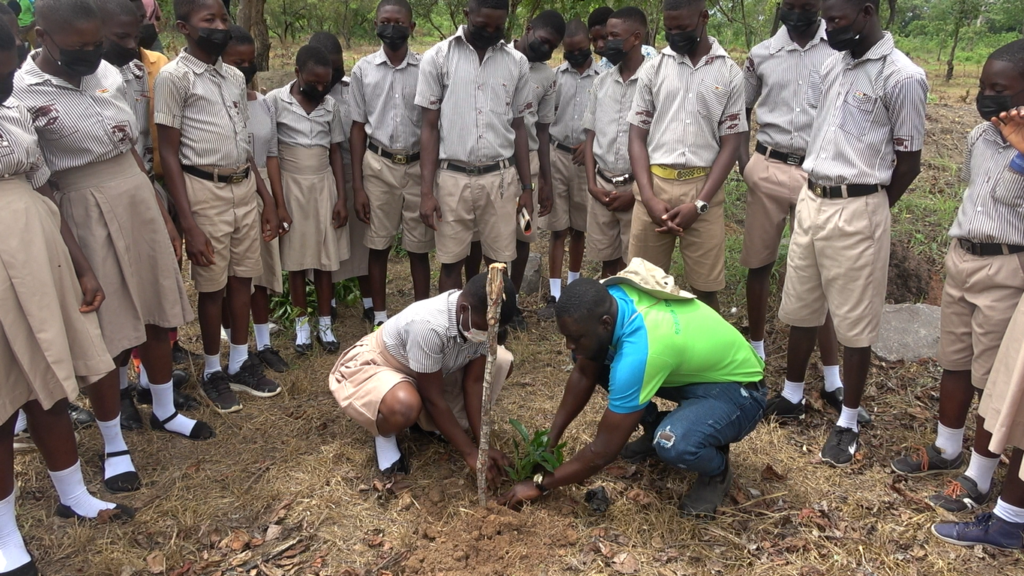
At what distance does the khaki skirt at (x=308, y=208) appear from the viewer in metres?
4.70

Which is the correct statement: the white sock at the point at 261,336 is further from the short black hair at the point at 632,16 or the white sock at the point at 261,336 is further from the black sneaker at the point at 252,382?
the short black hair at the point at 632,16

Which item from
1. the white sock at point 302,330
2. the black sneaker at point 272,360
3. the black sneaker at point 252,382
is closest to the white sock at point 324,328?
the white sock at point 302,330

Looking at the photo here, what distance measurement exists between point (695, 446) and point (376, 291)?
2750mm

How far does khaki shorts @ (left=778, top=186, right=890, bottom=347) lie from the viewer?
11.4 feet

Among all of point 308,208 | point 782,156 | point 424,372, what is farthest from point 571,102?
point 424,372

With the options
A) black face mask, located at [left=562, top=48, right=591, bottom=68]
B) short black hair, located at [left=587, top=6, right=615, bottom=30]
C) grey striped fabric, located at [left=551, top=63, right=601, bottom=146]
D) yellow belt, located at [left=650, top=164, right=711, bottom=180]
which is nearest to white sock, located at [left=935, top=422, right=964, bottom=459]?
yellow belt, located at [left=650, top=164, right=711, bottom=180]

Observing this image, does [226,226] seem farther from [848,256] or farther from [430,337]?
[848,256]

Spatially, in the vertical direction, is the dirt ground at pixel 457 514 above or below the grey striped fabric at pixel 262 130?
below

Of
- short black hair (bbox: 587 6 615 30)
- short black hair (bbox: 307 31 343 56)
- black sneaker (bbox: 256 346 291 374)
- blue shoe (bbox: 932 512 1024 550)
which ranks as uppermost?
short black hair (bbox: 587 6 615 30)

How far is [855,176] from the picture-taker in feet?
11.4

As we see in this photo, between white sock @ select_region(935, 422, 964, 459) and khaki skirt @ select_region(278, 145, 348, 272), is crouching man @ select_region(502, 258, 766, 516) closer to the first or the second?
white sock @ select_region(935, 422, 964, 459)

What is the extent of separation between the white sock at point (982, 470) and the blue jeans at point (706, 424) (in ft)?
3.28

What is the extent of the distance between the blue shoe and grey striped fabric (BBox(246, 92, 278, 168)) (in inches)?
162

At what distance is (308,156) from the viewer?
4.70 meters
